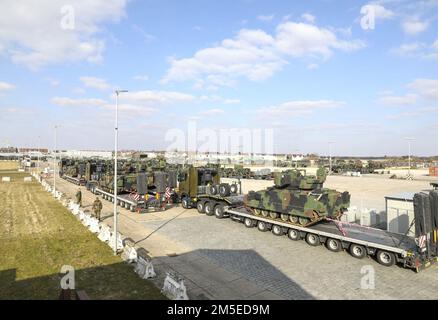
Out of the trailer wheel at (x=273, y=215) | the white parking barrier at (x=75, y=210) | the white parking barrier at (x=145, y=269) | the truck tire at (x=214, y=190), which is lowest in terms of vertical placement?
the white parking barrier at (x=145, y=269)

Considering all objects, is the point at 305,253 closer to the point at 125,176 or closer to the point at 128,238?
the point at 128,238

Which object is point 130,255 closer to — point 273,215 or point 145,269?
point 145,269

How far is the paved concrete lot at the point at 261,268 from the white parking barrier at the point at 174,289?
60cm

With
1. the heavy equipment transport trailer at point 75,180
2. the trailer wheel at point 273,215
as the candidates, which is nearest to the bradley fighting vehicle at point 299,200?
the trailer wheel at point 273,215

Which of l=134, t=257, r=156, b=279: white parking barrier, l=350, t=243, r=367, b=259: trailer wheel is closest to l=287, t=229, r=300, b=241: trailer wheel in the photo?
l=350, t=243, r=367, b=259: trailer wheel

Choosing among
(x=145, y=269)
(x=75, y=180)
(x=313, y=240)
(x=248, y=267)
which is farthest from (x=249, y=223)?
(x=75, y=180)

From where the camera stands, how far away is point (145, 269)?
11.3 metres

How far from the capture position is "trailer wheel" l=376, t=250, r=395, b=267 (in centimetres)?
1227

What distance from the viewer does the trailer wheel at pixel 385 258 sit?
12.3 m

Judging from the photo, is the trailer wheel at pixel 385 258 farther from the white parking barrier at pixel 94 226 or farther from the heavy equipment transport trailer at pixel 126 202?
the heavy equipment transport trailer at pixel 126 202

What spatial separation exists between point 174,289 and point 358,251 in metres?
8.23

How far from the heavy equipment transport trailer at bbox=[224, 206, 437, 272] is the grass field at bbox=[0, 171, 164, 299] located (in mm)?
8226

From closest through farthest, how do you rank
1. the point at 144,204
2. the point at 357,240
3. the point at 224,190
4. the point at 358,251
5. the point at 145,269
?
the point at 145,269 → the point at 357,240 → the point at 358,251 → the point at 224,190 → the point at 144,204
